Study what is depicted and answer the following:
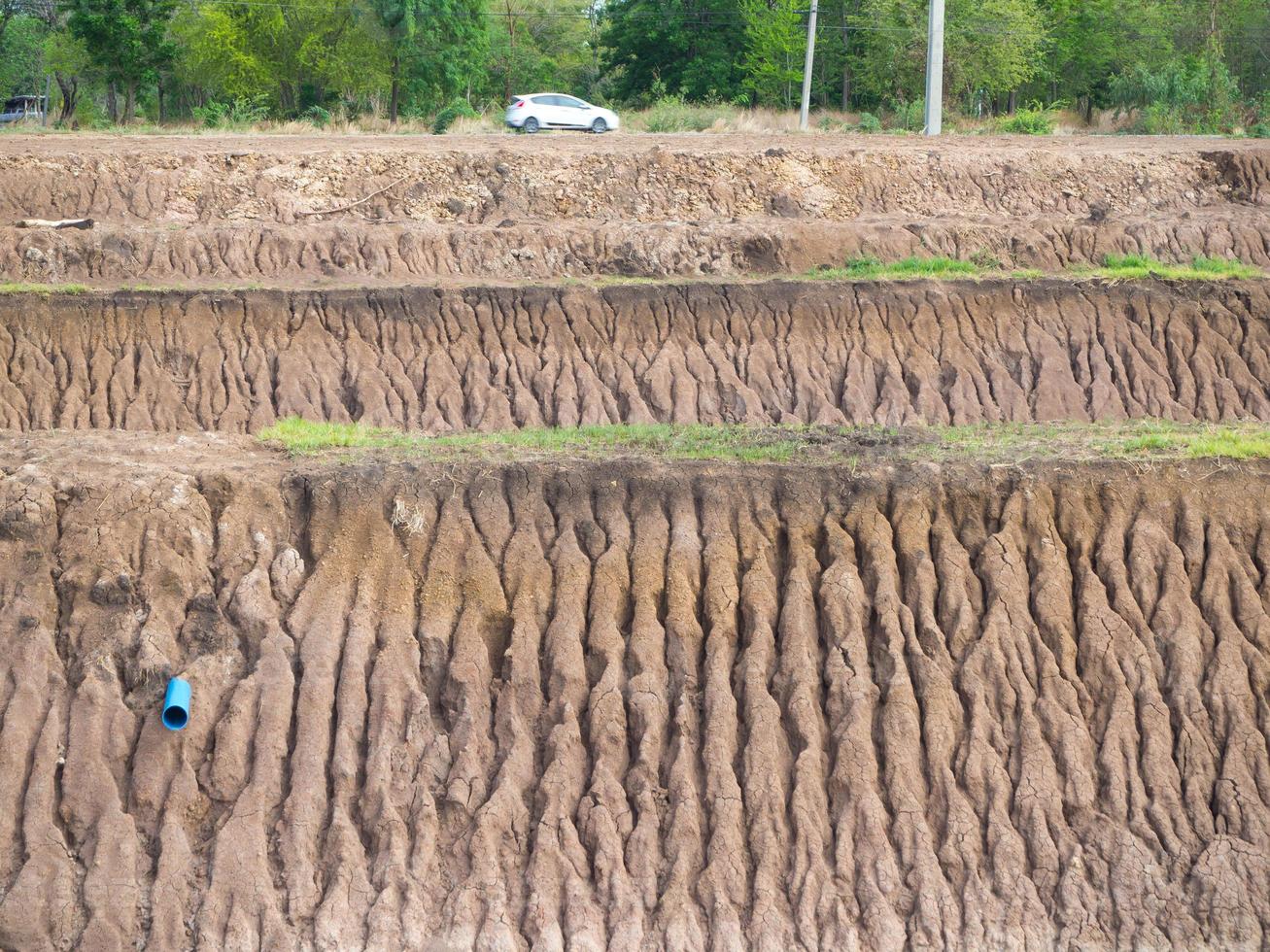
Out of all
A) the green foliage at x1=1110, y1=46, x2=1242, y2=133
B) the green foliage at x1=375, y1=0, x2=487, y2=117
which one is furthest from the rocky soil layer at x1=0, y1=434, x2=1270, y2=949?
the green foliage at x1=375, y1=0, x2=487, y2=117

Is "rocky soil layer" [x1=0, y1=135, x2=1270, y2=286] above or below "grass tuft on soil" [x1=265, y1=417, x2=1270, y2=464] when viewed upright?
above

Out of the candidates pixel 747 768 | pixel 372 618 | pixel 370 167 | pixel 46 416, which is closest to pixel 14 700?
pixel 372 618

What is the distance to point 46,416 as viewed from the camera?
2406 cm

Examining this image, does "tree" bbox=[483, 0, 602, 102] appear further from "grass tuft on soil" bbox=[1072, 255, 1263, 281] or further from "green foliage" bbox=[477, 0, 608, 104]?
"grass tuft on soil" bbox=[1072, 255, 1263, 281]

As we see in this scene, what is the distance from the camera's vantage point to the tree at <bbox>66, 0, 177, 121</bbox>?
146 feet

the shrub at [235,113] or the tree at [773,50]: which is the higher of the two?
the tree at [773,50]

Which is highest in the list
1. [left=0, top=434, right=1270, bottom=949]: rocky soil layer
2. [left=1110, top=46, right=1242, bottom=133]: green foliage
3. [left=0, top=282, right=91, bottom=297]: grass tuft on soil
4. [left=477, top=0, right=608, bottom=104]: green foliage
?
[left=477, top=0, right=608, bottom=104]: green foliage

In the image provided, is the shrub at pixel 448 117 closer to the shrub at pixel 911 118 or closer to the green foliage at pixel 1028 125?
the shrub at pixel 911 118

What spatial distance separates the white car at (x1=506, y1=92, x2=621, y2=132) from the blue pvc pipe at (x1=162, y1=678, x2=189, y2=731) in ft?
91.2

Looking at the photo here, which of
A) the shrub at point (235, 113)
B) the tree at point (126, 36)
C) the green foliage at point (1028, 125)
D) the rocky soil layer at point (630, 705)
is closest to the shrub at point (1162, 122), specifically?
the green foliage at point (1028, 125)

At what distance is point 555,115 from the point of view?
4072cm

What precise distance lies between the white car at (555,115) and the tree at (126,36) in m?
12.1

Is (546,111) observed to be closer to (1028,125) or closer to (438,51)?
(438,51)

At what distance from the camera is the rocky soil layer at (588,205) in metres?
28.7
